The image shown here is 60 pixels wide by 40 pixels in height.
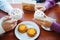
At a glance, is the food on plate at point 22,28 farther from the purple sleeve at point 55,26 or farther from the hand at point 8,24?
the purple sleeve at point 55,26

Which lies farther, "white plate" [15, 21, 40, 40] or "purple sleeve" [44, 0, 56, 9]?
"purple sleeve" [44, 0, 56, 9]

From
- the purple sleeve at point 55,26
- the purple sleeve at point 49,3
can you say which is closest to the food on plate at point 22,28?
the purple sleeve at point 55,26

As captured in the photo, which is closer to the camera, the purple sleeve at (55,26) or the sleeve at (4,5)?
the purple sleeve at (55,26)

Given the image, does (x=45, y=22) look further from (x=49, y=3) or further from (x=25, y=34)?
(x=49, y=3)

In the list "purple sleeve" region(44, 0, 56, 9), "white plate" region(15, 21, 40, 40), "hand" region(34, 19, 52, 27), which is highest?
"purple sleeve" region(44, 0, 56, 9)

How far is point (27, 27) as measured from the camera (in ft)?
3.36

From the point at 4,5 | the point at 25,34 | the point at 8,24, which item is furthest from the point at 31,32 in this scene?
the point at 4,5

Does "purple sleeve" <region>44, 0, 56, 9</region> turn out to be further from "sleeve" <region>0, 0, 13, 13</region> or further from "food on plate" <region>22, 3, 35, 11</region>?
"sleeve" <region>0, 0, 13, 13</region>

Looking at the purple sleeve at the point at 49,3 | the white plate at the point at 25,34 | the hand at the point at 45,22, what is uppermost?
the purple sleeve at the point at 49,3

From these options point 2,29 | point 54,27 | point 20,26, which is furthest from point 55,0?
point 2,29

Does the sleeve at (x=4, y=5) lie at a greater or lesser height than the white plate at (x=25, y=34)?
greater

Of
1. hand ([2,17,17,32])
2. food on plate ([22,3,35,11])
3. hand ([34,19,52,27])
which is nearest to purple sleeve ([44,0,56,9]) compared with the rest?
food on plate ([22,3,35,11])

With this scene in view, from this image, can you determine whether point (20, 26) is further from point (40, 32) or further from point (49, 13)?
point (49, 13)

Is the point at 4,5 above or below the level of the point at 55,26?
above
